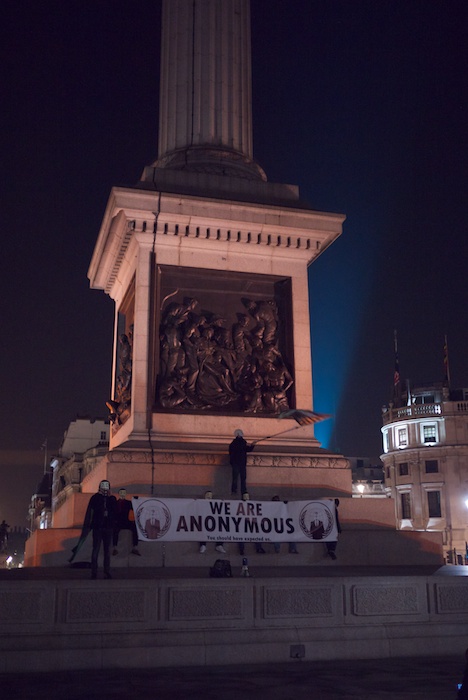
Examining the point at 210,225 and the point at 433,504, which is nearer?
the point at 210,225

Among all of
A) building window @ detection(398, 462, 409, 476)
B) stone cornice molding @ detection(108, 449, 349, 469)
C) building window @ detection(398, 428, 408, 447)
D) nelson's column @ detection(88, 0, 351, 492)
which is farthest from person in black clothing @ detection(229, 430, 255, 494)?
building window @ detection(398, 428, 408, 447)

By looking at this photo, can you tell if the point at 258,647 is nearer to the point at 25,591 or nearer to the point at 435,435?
the point at 25,591

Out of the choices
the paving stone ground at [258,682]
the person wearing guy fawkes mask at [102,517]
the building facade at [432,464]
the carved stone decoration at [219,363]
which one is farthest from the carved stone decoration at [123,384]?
the building facade at [432,464]

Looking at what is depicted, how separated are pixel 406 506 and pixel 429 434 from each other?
8.04 m

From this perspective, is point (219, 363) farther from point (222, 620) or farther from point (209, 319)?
point (222, 620)

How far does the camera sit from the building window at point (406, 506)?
278 ft

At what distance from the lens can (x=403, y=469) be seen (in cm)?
8644

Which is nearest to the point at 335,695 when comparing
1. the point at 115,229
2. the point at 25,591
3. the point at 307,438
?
the point at 25,591

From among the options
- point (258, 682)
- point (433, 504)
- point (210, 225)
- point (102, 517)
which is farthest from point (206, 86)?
point (433, 504)

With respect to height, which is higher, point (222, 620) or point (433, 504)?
point (433, 504)

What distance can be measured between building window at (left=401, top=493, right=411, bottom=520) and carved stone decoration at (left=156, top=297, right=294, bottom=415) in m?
68.7

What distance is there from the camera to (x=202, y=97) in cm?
2259

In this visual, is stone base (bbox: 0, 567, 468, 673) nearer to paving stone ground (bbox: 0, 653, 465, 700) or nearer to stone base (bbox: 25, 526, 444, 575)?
paving stone ground (bbox: 0, 653, 465, 700)

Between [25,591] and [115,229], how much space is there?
11733 mm
